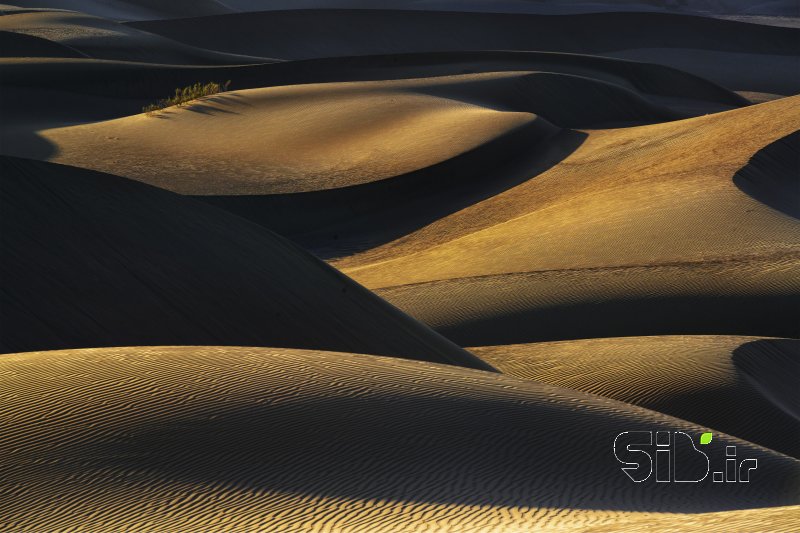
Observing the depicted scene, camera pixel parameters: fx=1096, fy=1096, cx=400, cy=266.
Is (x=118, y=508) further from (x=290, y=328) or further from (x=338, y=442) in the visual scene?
(x=290, y=328)

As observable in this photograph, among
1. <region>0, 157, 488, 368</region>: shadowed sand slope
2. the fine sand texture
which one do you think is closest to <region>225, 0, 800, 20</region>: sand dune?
the fine sand texture

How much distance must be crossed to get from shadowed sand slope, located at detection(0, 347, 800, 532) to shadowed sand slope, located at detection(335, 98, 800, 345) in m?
4.45

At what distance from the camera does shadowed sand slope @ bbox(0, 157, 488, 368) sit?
261 inches

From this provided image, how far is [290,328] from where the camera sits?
7363mm

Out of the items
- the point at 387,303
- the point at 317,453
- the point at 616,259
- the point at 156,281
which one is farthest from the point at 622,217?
the point at 317,453

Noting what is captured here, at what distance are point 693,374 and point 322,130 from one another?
11.9 m

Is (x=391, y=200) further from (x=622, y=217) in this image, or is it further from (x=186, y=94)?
(x=186, y=94)

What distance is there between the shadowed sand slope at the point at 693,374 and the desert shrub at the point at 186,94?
12953 mm

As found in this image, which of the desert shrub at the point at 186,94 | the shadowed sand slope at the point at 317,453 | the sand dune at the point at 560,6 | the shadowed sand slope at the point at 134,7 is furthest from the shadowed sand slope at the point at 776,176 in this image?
the shadowed sand slope at the point at 134,7

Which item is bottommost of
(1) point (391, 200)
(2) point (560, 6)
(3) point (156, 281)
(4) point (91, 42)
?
(1) point (391, 200)

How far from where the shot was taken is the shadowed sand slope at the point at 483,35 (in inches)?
1417

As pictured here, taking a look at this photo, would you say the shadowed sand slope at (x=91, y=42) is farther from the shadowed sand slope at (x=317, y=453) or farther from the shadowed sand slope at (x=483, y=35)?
the shadowed sand slope at (x=317, y=453)

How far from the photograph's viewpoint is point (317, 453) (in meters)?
3.82

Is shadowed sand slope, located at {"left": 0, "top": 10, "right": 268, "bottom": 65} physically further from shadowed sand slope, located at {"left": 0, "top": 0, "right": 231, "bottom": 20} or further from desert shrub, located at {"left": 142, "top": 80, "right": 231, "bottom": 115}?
shadowed sand slope, located at {"left": 0, "top": 0, "right": 231, "bottom": 20}
